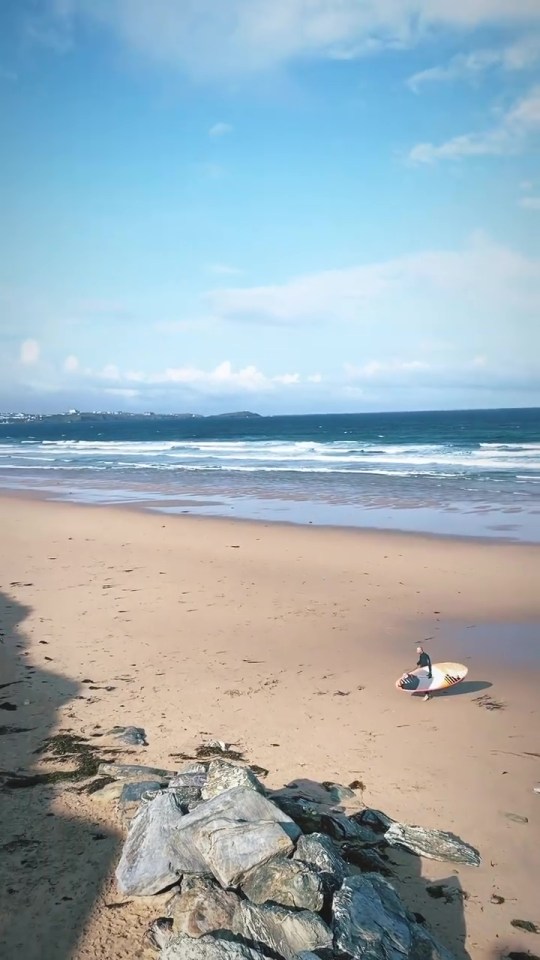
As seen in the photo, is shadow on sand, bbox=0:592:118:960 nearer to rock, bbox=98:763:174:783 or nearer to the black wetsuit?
rock, bbox=98:763:174:783

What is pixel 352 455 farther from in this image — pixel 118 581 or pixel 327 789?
pixel 327 789

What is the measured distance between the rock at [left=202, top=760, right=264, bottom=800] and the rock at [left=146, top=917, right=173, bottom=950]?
987 millimetres

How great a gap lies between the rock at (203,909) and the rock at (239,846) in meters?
0.11

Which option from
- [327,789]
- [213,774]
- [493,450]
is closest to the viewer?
[213,774]

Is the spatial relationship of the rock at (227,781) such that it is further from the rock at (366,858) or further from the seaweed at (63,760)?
the seaweed at (63,760)

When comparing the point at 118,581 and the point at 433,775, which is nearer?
the point at 433,775

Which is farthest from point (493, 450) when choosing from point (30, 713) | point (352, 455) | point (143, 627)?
point (30, 713)

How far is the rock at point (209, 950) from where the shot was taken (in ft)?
12.5

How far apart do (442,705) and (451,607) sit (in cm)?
424

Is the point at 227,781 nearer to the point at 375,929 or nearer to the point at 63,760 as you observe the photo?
the point at 375,929

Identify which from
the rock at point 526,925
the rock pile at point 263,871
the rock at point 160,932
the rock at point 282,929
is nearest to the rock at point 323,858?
the rock pile at point 263,871

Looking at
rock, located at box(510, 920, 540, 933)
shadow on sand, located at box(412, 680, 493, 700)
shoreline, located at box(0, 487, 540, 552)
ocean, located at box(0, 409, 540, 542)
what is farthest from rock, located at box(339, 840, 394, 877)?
ocean, located at box(0, 409, 540, 542)

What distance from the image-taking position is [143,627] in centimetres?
1104

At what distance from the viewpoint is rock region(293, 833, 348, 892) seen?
4.35 meters
